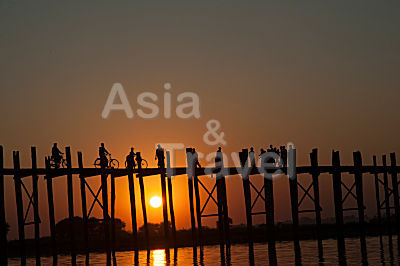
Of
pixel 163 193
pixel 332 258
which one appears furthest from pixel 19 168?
pixel 332 258

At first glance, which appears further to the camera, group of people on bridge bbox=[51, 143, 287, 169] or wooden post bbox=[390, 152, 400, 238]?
wooden post bbox=[390, 152, 400, 238]

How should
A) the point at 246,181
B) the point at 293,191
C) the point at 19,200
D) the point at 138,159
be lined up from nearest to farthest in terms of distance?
1. the point at 19,200
2. the point at 246,181
3. the point at 293,191
4. the point at 138,159

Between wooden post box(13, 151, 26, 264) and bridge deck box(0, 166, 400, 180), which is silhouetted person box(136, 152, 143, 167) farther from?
wooden post box(13, 151, 26, 264)

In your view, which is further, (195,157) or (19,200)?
(195,157)

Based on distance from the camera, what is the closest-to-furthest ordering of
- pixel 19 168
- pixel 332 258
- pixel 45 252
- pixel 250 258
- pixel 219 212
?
pixel 332 258 < pixel 250 258 < pixel 19 168 < pixel 219 212 < pixel 45 252

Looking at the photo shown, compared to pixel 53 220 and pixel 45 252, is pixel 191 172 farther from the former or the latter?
pixel 45 252

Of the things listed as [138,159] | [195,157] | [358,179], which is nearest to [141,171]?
[138,159]

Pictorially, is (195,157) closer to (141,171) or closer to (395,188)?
(141,171)

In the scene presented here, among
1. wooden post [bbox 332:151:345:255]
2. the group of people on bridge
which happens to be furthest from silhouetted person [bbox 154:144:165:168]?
wooden post [bbox 332:151:345:255]

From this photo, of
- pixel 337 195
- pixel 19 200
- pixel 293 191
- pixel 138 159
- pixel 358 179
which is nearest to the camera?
pixel 19 200

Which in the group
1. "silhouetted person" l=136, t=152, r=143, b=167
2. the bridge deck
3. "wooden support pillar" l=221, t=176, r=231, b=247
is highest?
"silhouetted person" l=136, t=152, r=143, b=167

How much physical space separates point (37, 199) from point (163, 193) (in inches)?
231

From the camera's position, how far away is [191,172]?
30.5m

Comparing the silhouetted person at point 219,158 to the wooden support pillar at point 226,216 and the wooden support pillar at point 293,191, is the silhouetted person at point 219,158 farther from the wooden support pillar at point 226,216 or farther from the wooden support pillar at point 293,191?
the wooden support pillar at point 293,191
